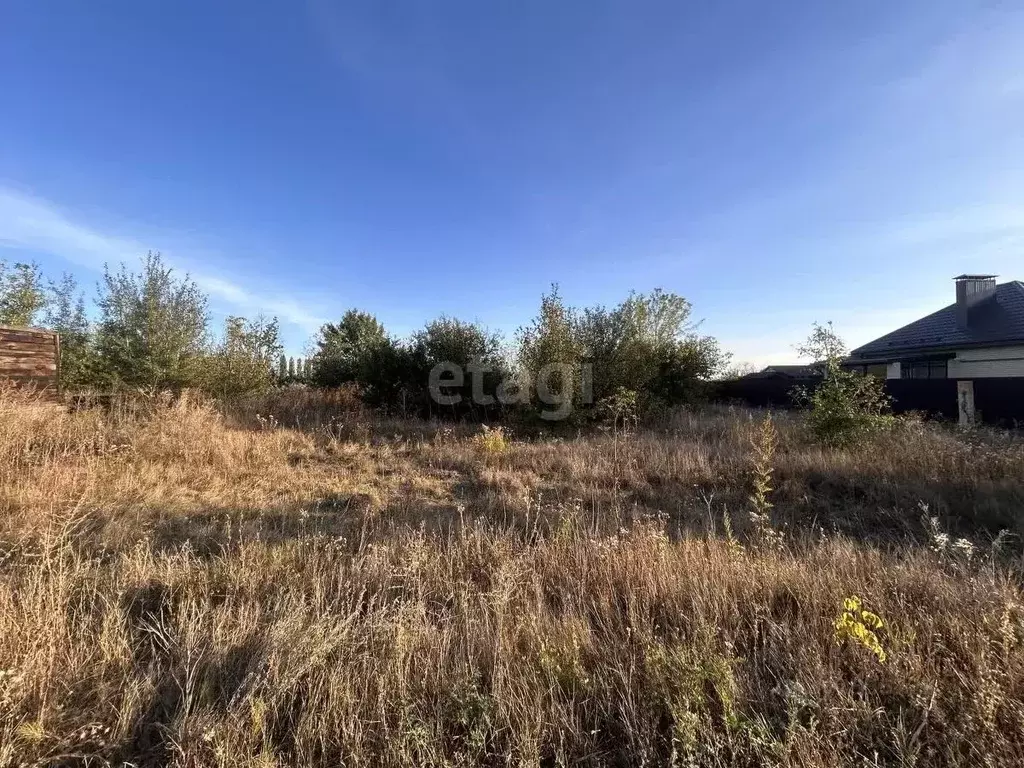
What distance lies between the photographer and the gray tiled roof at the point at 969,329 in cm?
1451

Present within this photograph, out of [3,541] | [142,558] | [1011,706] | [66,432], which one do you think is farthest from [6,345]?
[1011,706]

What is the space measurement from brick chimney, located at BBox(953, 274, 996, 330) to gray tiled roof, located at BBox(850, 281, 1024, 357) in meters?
0.17

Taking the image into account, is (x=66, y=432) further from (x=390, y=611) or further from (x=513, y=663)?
(x=513, y=663)

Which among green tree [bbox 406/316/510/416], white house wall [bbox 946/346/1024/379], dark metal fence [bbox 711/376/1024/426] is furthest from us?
white house wall [bbox 946/346/1024/379]

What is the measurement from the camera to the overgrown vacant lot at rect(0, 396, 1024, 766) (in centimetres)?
136

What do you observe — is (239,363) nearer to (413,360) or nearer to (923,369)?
(413,360)

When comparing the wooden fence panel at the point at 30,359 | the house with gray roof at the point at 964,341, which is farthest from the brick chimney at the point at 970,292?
the wooden fence panel at the point at 30,359

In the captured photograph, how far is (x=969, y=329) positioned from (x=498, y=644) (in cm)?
2251

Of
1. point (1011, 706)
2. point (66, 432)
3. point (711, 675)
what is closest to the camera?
point (1011, 706)

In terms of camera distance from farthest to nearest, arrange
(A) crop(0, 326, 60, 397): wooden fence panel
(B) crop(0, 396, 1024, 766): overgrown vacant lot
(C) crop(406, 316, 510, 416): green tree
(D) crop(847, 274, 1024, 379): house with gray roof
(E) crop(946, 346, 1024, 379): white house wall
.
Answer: (D) crop(847, 274, 1024, 379): house with gray roof → (E) crop(946, 346, 1024, 379): white house wall → (C) crop(406, 316, 510, 416): green tree → (A) crop(0, 326, 60, 397): wooden fence panel → (B) crop(0, 396, 1024, 766): overgrown vacant lot

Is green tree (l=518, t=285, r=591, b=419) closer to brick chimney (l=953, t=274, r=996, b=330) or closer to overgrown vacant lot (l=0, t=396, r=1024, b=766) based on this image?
overgrown vacant lot (l=0, t=396, r=1024, b=766)

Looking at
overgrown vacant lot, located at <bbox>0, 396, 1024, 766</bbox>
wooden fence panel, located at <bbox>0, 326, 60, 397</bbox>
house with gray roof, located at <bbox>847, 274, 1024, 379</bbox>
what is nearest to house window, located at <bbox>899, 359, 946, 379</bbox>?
house with gray roof, located at <bbox>847, 274, 1024, 379</bbox>

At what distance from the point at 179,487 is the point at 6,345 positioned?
4096 millimetres

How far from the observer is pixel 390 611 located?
6.79ft
